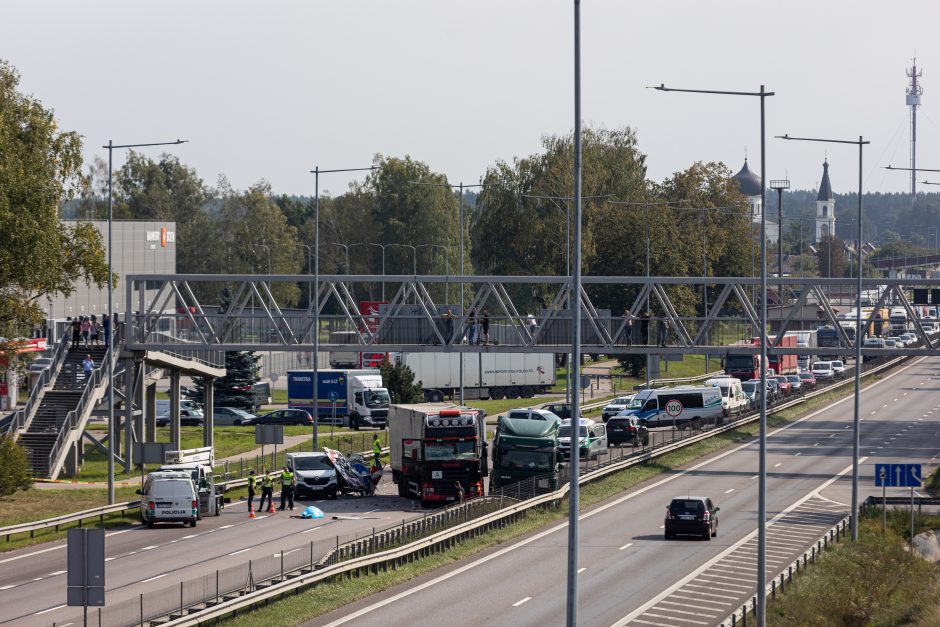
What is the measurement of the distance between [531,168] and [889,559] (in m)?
81.9

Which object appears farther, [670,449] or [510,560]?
[670,449]

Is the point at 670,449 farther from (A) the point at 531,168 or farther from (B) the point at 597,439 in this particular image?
(A) the point at 531,168

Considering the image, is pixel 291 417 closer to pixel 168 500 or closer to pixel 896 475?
pixel 168 500

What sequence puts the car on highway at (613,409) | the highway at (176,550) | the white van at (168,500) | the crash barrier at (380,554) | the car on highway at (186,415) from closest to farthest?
the crash barrier at (380,554) → the highway at (176,550) → the white van at (168,500) → the car on highway at (613,409) → the car on highway at (186,415)

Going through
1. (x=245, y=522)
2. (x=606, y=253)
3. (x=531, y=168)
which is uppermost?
(x=531, y=168)

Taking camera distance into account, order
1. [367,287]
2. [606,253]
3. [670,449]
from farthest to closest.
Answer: [367,287]
[606,253]
[670,449]

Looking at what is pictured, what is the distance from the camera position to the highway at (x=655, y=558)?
100 feet

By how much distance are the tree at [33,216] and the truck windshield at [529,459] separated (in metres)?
16.7

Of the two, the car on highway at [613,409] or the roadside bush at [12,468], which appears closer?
the roadside bush at [12,468]

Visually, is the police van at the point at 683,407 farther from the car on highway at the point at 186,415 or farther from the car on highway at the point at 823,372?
the car on highway at the point at 823,372

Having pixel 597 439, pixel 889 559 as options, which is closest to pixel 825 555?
pixel 889 559

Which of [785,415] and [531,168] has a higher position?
[531,168]

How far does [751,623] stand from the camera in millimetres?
28359

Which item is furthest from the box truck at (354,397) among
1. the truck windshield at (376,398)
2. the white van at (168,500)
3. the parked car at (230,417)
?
the white van at (168,500)
